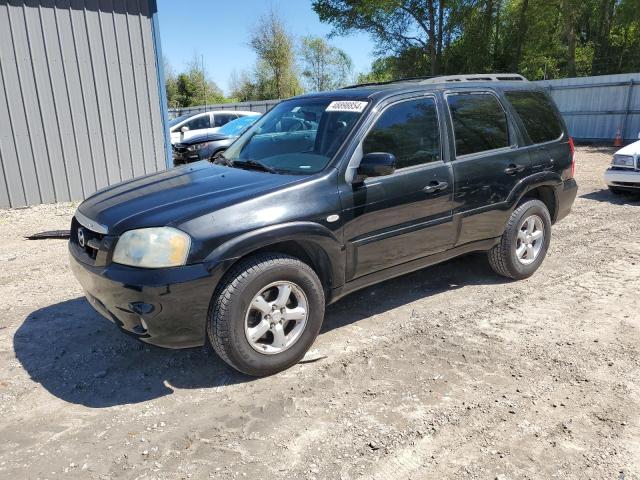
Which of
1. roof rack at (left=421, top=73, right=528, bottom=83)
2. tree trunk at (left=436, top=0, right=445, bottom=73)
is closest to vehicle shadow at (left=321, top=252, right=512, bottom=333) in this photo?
roof rack at (left=421, top=73, right=528, bottom=83)

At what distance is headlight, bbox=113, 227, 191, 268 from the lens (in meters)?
3.00

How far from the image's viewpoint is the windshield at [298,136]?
3.78 metres

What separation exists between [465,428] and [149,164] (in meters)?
8.63

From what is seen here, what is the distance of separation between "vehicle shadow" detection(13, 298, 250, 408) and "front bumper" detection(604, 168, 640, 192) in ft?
25.1

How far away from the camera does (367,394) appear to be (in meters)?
3.20

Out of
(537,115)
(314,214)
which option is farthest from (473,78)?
(314,214)

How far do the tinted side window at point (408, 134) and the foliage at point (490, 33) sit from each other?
2578cm

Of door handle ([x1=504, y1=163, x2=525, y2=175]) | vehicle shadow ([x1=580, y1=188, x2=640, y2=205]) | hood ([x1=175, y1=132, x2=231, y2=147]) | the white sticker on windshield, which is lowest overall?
vehicle shadow ([x1=580, y1=188, x2=640, y2=205])

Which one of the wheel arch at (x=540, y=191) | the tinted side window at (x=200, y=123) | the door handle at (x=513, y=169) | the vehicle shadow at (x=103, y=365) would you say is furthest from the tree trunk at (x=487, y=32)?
the vehicle shadow at (x=103, y=365)

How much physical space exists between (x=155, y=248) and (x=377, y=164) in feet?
5.04

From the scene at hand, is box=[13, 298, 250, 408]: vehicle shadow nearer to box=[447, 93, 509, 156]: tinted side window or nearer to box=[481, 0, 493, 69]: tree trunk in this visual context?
box=[447, 93, 509, 156]: tinted side window

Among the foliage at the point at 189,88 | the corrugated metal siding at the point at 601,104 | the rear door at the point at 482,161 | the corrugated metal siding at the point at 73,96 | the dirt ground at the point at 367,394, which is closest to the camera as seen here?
the dirt ground at the point at 367,394

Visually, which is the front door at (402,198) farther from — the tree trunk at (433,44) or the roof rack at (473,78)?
the tree trunk at (433,44)

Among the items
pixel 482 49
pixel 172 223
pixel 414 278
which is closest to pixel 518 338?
pixel 414 278
